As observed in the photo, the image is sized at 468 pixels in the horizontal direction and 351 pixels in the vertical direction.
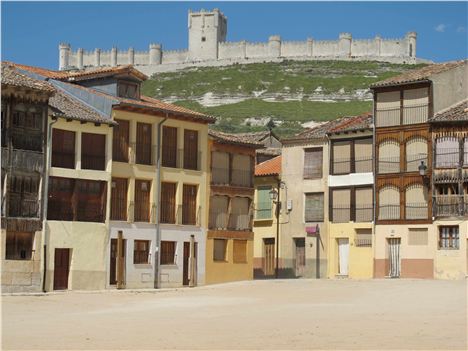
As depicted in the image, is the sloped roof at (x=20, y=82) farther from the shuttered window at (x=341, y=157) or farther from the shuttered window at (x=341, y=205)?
the shuttered window at (x=341, y=205)

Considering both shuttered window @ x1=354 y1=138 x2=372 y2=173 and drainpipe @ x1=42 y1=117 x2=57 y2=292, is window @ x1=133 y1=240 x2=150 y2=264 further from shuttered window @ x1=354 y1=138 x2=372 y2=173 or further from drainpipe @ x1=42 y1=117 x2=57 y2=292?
shuttered window @ x1=354 y1=138 x2=372 y2=173

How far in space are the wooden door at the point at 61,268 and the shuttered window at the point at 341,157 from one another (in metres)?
18.4

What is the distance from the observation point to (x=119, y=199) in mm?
47875

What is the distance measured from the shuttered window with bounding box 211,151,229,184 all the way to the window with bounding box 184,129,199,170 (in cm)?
160

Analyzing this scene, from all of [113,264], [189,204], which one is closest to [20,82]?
[113,264]

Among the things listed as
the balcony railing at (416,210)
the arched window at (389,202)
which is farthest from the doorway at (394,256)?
the balcony railing at (416,210)

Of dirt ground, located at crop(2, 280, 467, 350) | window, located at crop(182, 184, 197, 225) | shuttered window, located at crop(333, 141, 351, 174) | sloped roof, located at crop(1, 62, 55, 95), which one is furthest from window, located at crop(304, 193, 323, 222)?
sloped roof, located at crop(1, 62, 55, 95)

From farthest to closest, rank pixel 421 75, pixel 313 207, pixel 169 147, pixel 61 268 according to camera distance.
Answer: pixel 313 207
pixel 421 75
pixel 169 147
pixel 61 268

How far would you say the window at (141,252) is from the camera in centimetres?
4822

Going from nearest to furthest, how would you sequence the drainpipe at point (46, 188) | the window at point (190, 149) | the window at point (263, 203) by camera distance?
1. the drainpipe at point (46, 188)
2. the window at point (190, 149)
3. the window at point (263, 203)

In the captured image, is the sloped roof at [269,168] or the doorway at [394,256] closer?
the doorway at [394,256]

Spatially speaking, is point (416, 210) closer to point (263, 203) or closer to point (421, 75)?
point (421, 75)

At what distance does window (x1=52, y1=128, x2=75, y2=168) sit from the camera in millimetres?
44781

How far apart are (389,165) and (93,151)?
→ 16868 mm
